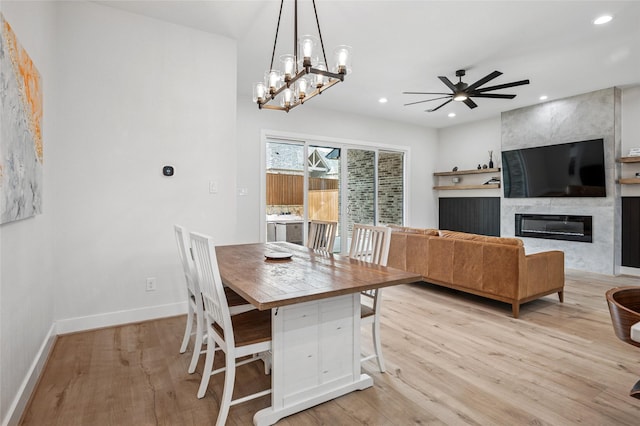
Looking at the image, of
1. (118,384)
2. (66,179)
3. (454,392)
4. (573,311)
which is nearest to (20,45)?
(66,179)

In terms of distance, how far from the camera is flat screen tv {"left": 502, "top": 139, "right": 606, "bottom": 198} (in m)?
5.23

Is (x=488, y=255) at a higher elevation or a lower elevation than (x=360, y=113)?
lower

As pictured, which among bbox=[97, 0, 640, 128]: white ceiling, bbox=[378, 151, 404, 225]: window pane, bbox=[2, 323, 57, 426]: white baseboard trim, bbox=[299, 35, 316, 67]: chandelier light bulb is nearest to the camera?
bbox=[2, 323, 57, 426]: white baseboard trim

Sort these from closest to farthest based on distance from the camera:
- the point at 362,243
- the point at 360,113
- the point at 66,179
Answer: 1. the point at 362,243
2. the point at 66,179
3. the point at 360,113

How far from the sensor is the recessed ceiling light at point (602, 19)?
3121 mm

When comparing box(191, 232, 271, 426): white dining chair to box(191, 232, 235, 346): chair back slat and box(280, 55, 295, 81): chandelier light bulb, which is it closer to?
box(191, 232, 235, 346): chair back slat

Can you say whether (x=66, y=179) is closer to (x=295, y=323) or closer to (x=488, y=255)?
(x=295, y=323)

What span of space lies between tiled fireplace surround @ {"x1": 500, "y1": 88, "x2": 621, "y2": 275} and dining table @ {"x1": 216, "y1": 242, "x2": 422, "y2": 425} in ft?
16.3

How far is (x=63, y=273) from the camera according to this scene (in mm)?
2836

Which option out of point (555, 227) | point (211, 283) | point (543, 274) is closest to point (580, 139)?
point (555, 227)

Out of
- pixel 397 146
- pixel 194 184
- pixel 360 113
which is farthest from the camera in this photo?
pixel 397 146

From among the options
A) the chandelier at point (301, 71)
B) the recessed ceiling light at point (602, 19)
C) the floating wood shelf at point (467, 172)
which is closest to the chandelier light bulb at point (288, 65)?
the chandelier at point (301, 71)

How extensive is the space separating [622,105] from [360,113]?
13.6 feet

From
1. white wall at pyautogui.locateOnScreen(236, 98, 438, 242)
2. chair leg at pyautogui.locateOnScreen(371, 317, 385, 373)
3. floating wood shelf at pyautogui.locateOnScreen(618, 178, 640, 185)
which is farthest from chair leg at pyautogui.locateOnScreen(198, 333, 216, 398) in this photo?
floating wood shelf at pyautogui.locateOnScreen(618, 178, 640, 185)
